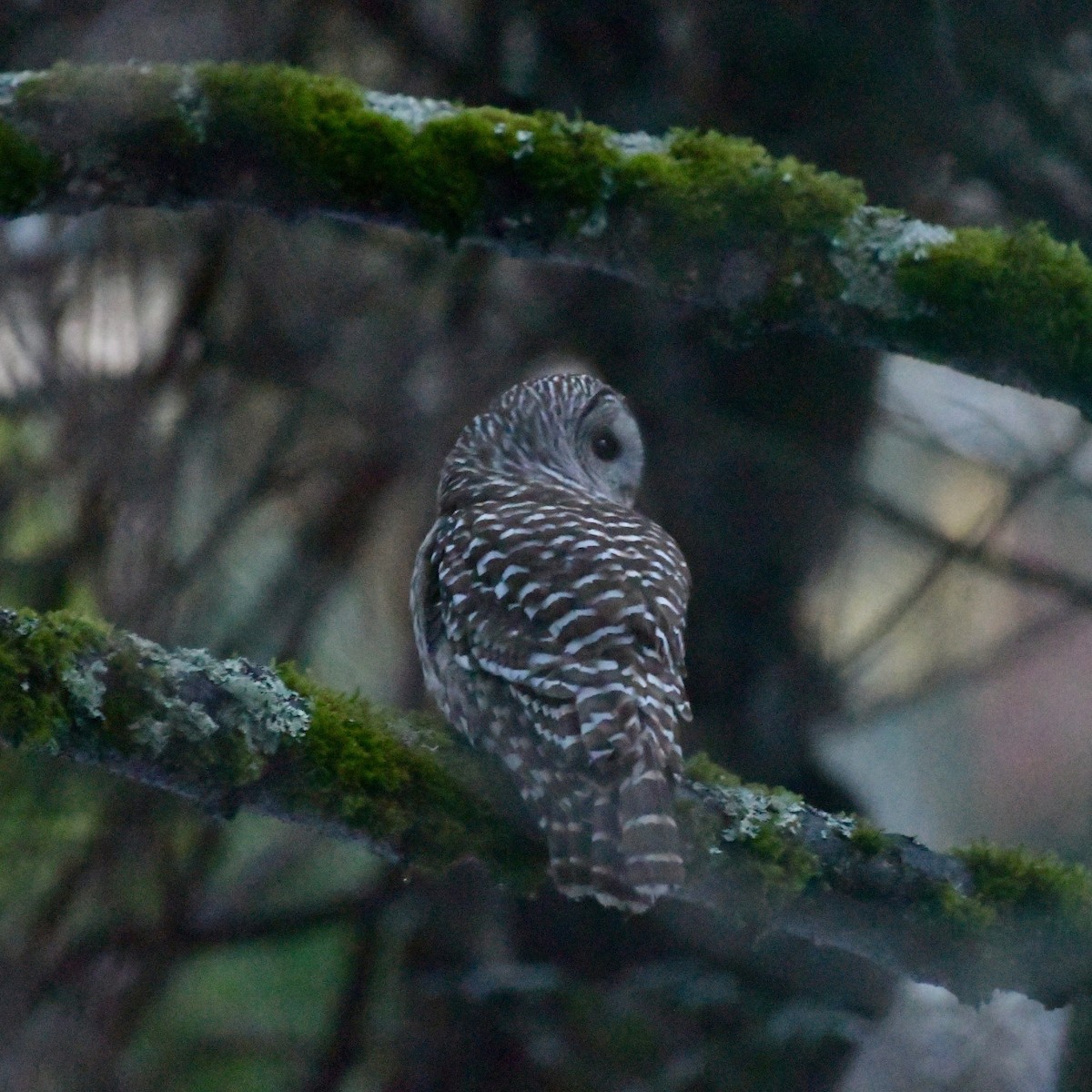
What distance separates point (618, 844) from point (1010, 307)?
1.35 m

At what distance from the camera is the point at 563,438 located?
4832 mm

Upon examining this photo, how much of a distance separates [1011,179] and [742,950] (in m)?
2.52

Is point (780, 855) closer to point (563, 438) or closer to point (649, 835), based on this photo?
point (649, 835)

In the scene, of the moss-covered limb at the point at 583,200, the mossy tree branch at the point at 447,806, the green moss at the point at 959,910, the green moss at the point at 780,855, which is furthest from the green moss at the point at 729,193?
the green moss at the point at 959,910

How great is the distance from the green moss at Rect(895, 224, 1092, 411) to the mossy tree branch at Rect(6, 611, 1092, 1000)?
973 mm

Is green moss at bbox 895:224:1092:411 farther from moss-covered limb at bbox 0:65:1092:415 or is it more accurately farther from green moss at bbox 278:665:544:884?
green moss at bbox 278:665:544:884

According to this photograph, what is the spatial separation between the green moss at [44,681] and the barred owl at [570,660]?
34.0 inches

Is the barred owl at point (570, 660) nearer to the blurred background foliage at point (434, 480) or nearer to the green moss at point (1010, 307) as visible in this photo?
the green moss at point (1010, 307)

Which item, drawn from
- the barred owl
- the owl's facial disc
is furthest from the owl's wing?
the owl's facial disc

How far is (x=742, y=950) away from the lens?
5301mm

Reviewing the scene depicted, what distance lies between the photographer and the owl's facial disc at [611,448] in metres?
4.87

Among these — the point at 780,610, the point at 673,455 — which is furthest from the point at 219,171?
the point at 780,610

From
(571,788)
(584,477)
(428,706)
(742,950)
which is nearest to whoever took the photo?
(571,788)

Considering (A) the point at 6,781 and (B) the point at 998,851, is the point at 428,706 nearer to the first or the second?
(A) the point at 6,781
